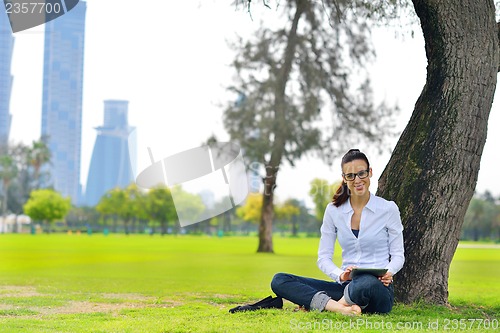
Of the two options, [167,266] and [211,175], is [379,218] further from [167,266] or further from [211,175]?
[211,175]

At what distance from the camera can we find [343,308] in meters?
5.55

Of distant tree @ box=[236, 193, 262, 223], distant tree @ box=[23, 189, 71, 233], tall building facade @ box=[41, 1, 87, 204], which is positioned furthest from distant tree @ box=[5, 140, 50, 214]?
tall building facade @ box=[41, 1, 87, 204]

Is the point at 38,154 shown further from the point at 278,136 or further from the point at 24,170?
the point at 278,136

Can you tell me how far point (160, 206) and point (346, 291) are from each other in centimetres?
6811

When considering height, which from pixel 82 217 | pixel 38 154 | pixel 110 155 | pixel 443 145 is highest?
pixel 110 155

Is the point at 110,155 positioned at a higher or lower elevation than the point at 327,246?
higher

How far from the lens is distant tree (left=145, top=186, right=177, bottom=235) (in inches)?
2869

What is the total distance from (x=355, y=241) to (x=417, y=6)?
2.85m

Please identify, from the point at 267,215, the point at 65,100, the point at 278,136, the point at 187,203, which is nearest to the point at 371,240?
the point at 278,136

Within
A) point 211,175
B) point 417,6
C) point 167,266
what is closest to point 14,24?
point 211,175

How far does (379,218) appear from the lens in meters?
5.62

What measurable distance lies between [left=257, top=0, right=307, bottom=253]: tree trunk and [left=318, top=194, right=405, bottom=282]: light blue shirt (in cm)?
1837

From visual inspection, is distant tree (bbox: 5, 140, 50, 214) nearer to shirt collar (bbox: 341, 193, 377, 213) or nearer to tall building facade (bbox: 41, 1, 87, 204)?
tall building facade (bbox: 41, 1, 87, 204)

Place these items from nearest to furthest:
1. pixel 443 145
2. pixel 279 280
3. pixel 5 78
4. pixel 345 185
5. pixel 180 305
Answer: pixel 345 185 → pixel 279 280 → pixel 443 145 → pixel 180 305 → pixel 5 78
